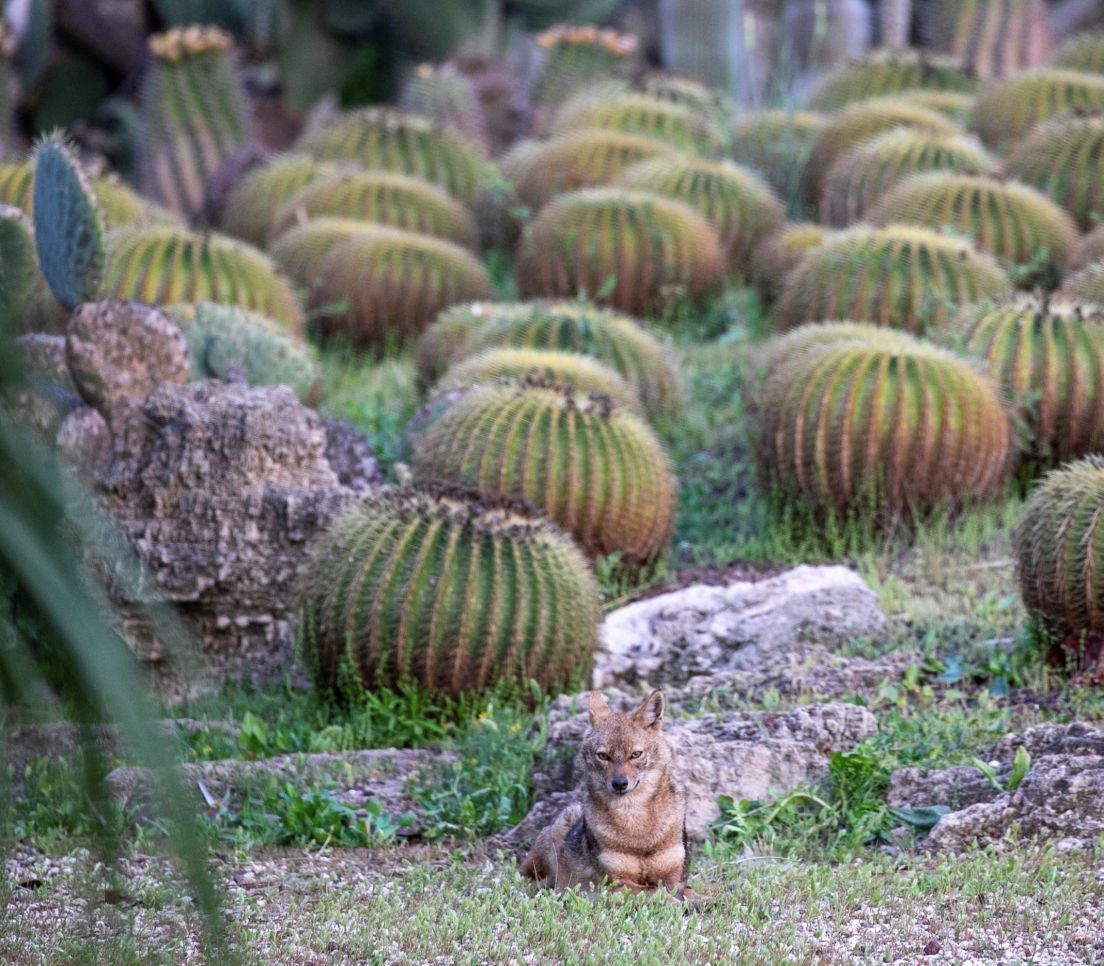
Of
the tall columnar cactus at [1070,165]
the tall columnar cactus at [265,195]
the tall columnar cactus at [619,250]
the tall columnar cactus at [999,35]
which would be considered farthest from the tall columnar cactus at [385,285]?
the tall columnar cactus at [999,35]

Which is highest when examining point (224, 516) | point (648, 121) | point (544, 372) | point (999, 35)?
point (999, 35)

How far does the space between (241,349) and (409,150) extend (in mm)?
5892

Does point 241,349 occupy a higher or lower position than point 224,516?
higher

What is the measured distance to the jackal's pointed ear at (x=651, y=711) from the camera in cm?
464

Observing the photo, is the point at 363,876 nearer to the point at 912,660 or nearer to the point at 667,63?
the point at 912,660

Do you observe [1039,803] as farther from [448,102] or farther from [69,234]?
[448,102]

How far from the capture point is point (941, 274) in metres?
9.45

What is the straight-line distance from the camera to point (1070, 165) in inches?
451

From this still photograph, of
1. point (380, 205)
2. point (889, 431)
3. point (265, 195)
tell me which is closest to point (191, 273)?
point (380, 205)

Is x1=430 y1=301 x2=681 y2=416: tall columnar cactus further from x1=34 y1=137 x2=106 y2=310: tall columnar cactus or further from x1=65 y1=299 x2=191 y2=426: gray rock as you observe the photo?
x1=34 y1=137 x2=106 y2=310: tall columnar cactus

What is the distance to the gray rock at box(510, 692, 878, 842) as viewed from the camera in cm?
521

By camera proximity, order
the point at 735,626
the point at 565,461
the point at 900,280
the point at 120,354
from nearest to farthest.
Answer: the point at 735,626 < the point at 120,354 < the point at 565,461 < the point at 900,280

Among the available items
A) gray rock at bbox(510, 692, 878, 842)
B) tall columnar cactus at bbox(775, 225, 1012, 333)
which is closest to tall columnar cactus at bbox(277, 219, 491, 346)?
tall columnar cactus at bbox(775, 225, 1012, 333)

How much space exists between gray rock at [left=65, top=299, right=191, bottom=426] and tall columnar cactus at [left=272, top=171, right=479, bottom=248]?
471cm
